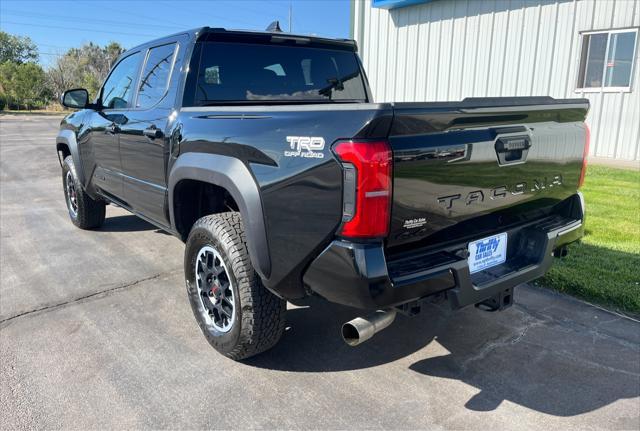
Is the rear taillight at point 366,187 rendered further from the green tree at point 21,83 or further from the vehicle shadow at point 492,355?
the green tree at point 21,83

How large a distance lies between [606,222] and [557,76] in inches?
244

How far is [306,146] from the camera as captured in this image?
2268 millimetres

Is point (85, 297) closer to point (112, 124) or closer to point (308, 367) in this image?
point (112, 124)

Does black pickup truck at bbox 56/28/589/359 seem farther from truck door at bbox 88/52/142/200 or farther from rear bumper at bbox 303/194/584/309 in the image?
truck door at bbox 88/52/142/200

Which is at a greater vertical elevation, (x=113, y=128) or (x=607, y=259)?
(x=113, y=128)

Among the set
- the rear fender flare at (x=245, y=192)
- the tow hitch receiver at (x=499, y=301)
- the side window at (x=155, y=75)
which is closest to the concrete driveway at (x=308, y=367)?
the tow hitch receiver at (x=499, y=301)

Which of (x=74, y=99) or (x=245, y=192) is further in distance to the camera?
(x=74, y=99)

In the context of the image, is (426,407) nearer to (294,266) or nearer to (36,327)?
(294,266)

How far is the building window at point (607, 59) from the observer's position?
9.98 m

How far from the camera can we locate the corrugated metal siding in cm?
1018

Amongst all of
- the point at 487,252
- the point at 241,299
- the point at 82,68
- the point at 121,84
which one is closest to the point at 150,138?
the point at 121,84

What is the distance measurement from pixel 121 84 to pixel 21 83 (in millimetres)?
47558

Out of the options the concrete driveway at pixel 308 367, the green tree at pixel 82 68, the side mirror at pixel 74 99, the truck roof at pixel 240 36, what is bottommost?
the concrete driveway at pixel 308 367

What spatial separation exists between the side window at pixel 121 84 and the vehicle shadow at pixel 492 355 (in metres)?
2.45
